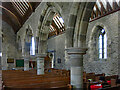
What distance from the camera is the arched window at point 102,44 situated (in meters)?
10.2

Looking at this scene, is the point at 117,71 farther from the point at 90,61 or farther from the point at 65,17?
the point at 65,17

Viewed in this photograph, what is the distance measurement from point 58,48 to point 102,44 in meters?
7.15

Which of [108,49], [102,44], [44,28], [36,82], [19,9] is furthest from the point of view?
[19,9]

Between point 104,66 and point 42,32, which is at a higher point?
point 42,32

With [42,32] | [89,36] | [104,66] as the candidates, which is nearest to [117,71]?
[104,66]

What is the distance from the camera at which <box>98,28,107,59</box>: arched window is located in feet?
33.4

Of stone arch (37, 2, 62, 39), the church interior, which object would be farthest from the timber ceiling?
stone arch (37, 2, 62, 39)

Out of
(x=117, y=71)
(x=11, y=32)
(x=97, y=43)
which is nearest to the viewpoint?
(x=117, y=71)

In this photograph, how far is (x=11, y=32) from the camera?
19984 millimetres

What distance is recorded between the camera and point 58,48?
54.7 feet

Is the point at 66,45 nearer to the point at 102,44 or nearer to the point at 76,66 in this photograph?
the point at 76,66

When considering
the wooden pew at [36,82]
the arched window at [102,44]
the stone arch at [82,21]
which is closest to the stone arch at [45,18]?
the stone arch at [82,21]

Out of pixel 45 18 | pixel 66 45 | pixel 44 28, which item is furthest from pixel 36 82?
A: pixel 45 18

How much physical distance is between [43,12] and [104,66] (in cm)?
554
